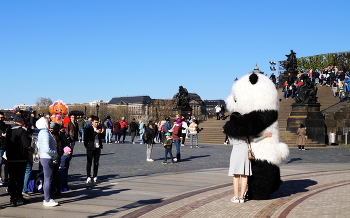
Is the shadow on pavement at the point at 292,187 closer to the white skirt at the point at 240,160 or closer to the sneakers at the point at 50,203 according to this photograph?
the white skirt at the point at 240,160

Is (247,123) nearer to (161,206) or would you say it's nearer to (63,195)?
(161,206)

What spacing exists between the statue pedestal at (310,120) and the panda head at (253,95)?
21.4 meters

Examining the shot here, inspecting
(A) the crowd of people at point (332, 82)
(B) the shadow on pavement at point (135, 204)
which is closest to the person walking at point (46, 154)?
(B) the shadow on pavement at point (135, 204)

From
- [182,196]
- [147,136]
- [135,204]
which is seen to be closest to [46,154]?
[135,204]

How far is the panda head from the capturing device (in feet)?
28.7

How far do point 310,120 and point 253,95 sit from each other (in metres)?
22.0

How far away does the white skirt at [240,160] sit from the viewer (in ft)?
28.2

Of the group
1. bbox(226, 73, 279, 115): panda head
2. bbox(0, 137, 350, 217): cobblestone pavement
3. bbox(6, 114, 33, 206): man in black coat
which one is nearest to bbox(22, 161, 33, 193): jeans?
bbox(0, 137, 350, 217): cobblestone pavement

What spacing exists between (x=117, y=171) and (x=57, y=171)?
178 inches

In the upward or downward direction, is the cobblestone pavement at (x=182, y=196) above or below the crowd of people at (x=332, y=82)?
below

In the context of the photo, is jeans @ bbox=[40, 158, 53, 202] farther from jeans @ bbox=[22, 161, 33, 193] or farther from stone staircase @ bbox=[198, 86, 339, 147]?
stone staircase @ bbox=[198, 86, 339, 147]

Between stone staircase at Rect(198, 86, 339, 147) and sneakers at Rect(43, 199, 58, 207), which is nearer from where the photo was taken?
sneakers at Rect(43, 199, 58, 207)

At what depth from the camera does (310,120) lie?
29656 mm

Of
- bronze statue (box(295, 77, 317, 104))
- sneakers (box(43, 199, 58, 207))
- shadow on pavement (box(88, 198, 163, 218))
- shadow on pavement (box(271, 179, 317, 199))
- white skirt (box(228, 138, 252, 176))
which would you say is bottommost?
shadow on pavement (box(88, 198, 163, 218))
